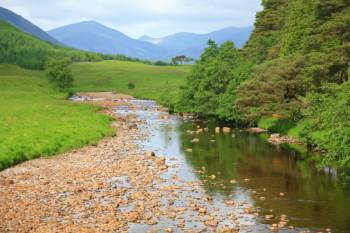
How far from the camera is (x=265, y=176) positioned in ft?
130

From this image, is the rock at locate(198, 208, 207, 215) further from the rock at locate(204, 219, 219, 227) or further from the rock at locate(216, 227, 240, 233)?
the rock at locate(216, 227, 240, 233)

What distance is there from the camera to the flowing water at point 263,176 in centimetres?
2925

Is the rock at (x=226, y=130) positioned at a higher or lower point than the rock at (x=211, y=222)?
higher

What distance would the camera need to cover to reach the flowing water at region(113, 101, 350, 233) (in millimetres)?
29250

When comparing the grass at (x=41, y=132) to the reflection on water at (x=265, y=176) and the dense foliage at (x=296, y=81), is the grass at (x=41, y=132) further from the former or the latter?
the dense foliage at (x=296, y=81)

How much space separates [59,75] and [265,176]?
121m

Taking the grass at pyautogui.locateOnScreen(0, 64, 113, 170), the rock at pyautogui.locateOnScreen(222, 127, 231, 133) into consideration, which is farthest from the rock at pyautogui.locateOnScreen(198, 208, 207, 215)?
the rock at pyautogui.locateOnScreen(222, 127, 231, 133)

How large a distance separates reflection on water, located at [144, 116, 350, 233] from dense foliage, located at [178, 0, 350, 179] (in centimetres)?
288

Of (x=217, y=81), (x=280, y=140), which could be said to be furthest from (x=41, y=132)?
(x=217, y=81)

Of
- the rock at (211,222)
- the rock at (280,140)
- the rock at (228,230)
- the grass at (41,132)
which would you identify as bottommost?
the rock at (228,230)

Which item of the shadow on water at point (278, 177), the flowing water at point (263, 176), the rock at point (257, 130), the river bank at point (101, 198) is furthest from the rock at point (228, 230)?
the rock at point (257, 130)

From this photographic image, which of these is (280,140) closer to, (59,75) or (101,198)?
(101,198)

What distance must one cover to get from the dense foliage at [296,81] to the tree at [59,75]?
73.9m

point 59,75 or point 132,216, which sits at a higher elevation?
point 59,75
